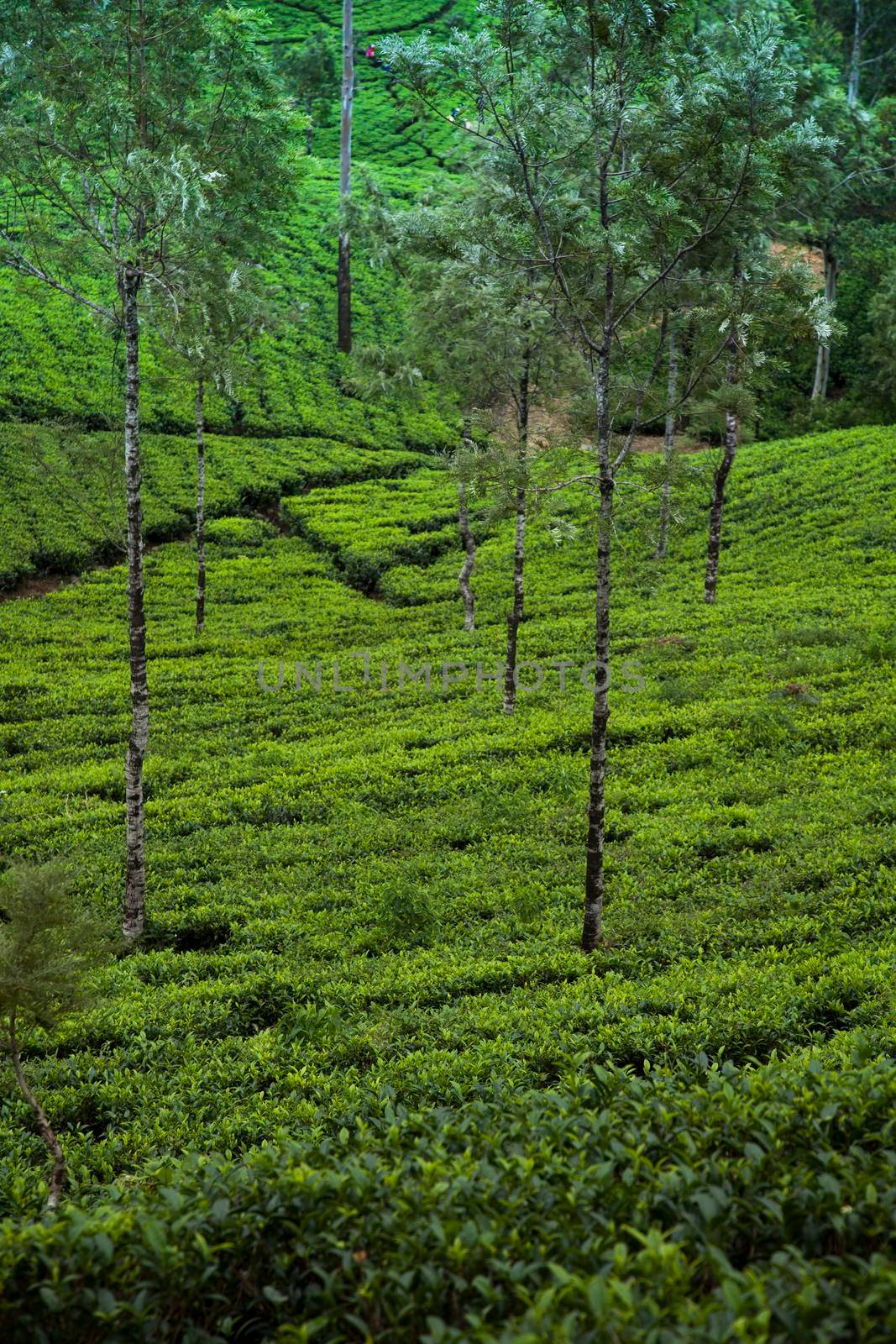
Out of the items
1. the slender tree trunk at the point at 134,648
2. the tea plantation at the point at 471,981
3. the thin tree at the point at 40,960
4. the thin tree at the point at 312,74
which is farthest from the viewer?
the thin tree at the point at 312,74

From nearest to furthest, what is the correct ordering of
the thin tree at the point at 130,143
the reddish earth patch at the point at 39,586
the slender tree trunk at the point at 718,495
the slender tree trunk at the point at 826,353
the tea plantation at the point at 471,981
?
1. the tea plantation at the point at 471,981
2. the thin tree at the point at 130,143
3. the slender tree trunk at the point at 718,495
4. the reddish earth patch at the point at 39,586
5. the slender tree trunk at the point at 826,353

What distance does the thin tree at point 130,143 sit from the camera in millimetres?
11203

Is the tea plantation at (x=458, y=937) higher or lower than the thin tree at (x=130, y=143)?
lower

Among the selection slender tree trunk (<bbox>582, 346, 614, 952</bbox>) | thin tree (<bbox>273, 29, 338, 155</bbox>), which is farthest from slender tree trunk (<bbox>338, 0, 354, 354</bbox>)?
slender tree trunk (<bbox>582, 346, 614, 952</bbox>)

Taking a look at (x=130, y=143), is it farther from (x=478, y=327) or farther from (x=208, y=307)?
(x=478, y=327)

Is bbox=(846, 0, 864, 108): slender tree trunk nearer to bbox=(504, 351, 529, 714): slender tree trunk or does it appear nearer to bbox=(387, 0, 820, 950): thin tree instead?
bbox=(504, 351, 529, 714): slender tree trunk

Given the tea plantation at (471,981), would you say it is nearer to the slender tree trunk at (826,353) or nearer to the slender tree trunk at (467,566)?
the slender tree trunk at (467,566)

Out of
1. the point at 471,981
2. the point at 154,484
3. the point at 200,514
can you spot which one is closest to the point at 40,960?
the point at 471,981

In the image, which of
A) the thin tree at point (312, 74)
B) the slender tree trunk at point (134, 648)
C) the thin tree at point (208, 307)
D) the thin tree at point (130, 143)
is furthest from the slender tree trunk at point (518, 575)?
the thin tree at point (312, 74)

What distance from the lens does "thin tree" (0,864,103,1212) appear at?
22.1 feet

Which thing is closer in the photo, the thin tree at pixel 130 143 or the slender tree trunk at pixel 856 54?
the thin tree at pixel 130 143

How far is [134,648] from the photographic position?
11570mm

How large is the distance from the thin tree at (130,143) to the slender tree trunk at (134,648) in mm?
21

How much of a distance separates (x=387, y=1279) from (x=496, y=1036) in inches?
161
